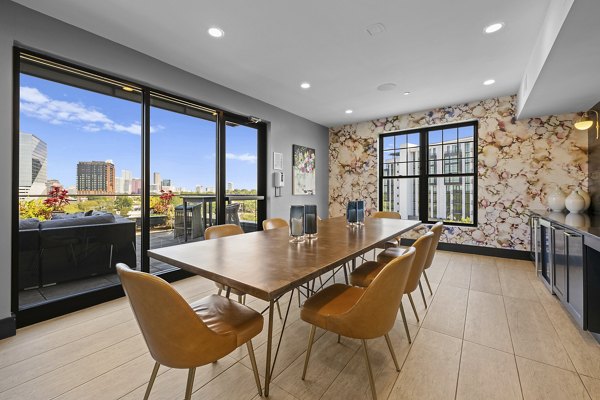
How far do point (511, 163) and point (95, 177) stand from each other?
5.84m

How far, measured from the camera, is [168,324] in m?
0.99

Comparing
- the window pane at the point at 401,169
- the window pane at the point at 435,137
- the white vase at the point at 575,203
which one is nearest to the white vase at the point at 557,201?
the white vase at the point at 575,203

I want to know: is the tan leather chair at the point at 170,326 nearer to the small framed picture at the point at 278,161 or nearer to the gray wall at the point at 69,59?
the gray wall at the point at 69,59

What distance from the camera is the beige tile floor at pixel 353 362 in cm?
146

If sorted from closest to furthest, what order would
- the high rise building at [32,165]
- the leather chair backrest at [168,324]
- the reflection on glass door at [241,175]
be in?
1. the leather chair backrest at [168,324]
2. the high rise building at [32,165]
3. the reflection on glass door at [241,175]

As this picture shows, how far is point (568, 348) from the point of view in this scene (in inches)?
72.5

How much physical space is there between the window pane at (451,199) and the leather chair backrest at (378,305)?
4.24 meters

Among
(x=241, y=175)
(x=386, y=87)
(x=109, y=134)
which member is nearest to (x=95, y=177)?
(x=109, y=134)

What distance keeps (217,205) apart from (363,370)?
9.87 ft

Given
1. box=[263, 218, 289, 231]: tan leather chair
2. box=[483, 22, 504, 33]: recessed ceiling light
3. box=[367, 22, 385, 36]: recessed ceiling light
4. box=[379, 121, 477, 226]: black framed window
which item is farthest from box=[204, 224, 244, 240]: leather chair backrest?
box=[379, 121, 477, 226]: black framed window

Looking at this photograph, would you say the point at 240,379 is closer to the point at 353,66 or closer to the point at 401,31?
the point at 401,31

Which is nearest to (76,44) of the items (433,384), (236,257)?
(236,257)

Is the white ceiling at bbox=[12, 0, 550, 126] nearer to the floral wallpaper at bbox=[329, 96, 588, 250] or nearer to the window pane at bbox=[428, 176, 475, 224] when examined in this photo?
the floral wallpaper at bbox=[329, 96, 588, 250]

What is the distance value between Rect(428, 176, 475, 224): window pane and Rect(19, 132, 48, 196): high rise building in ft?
18.8
